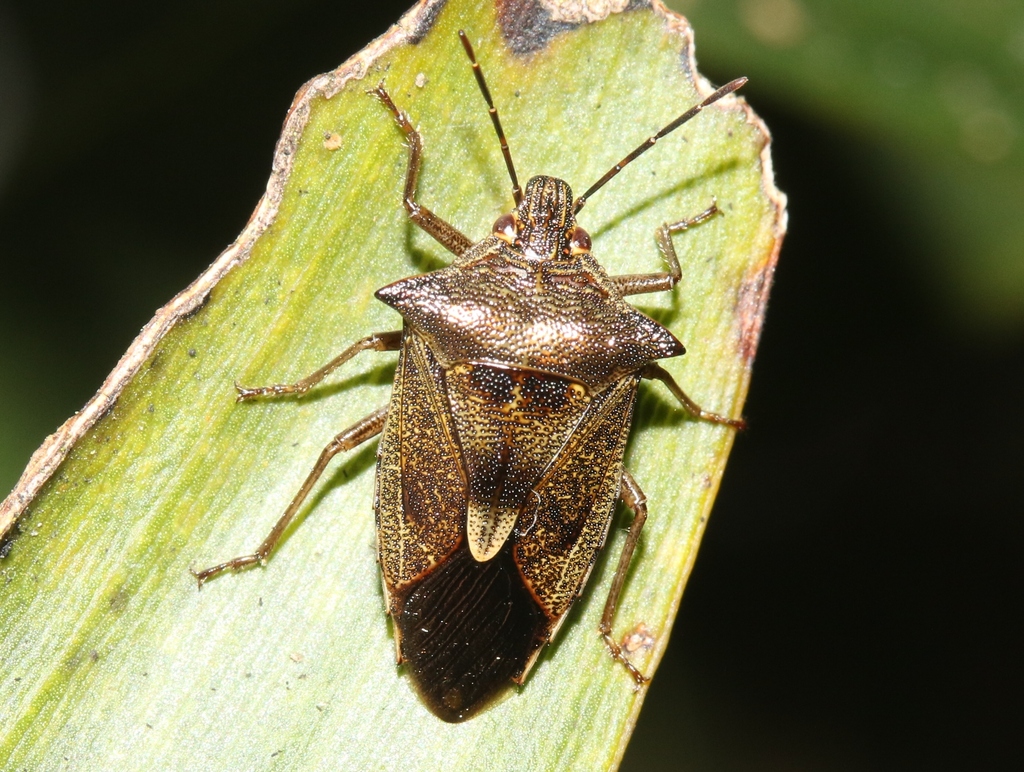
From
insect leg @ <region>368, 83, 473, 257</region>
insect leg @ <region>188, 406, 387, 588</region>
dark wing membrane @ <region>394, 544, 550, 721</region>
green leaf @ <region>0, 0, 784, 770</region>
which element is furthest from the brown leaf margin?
dark wing membrane @ <region>394, 544, 550, 721</region>

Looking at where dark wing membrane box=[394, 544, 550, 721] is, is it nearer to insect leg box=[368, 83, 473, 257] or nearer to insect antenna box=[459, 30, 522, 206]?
insect leg box=[368, 83, 473, 257]

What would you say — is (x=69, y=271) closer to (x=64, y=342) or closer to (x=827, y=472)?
(x=64, y=342)

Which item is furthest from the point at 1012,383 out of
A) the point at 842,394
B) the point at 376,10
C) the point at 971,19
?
the point at 376,10

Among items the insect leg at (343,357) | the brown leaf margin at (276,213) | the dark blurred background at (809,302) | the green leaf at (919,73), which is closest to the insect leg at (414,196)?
the brown leaf margin at (276,213)

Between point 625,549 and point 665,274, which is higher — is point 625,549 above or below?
below

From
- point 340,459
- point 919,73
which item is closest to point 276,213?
point 340,459

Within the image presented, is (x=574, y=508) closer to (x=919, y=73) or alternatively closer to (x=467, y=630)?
(x=467, y=630)

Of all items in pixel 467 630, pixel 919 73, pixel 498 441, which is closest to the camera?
pixel 498 441

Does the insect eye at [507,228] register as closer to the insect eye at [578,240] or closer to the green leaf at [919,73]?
the insect eye at [578,240]
